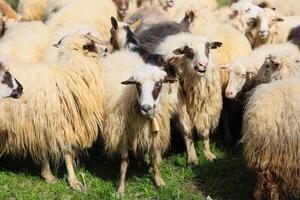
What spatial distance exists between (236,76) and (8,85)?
107 inches

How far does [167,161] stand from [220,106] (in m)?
0.93

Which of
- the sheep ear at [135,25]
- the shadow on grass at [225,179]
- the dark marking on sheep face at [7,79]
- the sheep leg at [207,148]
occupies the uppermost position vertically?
the sheep ear at [135,25]

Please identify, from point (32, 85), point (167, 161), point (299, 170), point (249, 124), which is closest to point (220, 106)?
point (167, 161)

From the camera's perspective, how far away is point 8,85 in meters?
5.54

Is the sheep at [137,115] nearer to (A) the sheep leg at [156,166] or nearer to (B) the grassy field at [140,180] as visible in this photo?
(A) the sheep leg at [156,166]

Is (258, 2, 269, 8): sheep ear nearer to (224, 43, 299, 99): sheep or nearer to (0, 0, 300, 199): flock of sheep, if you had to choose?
(0, 0, 300, 199): flock of sheep

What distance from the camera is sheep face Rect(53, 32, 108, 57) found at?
615cm

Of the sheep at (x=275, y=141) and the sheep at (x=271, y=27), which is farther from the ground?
the sheep at (x=271, y=27)

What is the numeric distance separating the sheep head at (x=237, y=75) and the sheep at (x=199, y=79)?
146 millimetres

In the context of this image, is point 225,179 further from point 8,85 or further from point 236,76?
point 8,85

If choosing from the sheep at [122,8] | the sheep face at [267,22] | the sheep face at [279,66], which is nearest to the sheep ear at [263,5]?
the sheep face at [267,22]

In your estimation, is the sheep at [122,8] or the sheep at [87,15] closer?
the sheep at [87,15]

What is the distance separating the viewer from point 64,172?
629 centimetres

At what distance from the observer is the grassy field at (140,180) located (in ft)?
19.0
